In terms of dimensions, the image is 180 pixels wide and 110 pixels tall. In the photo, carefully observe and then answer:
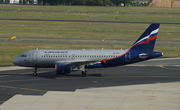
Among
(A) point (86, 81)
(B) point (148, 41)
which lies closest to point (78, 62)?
(A) point (86, 81)

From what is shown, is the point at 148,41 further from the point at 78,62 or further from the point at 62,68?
the point at 62,68

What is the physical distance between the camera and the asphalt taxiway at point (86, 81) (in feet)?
108

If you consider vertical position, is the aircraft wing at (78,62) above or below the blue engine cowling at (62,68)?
above

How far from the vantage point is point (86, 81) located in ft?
130

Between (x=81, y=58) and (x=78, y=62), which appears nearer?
(x=78, y=62)

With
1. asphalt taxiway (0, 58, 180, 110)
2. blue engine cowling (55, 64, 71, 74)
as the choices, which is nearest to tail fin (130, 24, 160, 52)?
asphalt taxiway (0, 58, 180, 110)

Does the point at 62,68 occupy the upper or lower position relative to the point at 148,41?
lower

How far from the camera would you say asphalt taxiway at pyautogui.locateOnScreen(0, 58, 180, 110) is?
3292 cm

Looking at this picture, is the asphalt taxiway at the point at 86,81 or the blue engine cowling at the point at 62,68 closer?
the asphalt taxiway at the point at 86,81

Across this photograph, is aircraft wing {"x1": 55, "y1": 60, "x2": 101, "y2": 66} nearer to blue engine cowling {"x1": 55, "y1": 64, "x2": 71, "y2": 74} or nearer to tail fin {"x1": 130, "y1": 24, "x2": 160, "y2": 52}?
blue engine cowling {"x1": 55, "y1": 64, "x2": 71, "y2": 74}

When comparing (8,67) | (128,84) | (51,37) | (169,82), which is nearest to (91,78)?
(128,84)

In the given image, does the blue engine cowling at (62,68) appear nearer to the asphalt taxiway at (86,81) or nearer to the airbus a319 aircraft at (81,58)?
the airbus a319 aircraft at (81,58)

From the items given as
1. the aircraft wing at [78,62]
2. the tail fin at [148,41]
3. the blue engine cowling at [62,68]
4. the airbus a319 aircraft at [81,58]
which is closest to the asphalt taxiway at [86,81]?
the blue engine cowling at [62,68]

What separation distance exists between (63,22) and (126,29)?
25.8 meters
